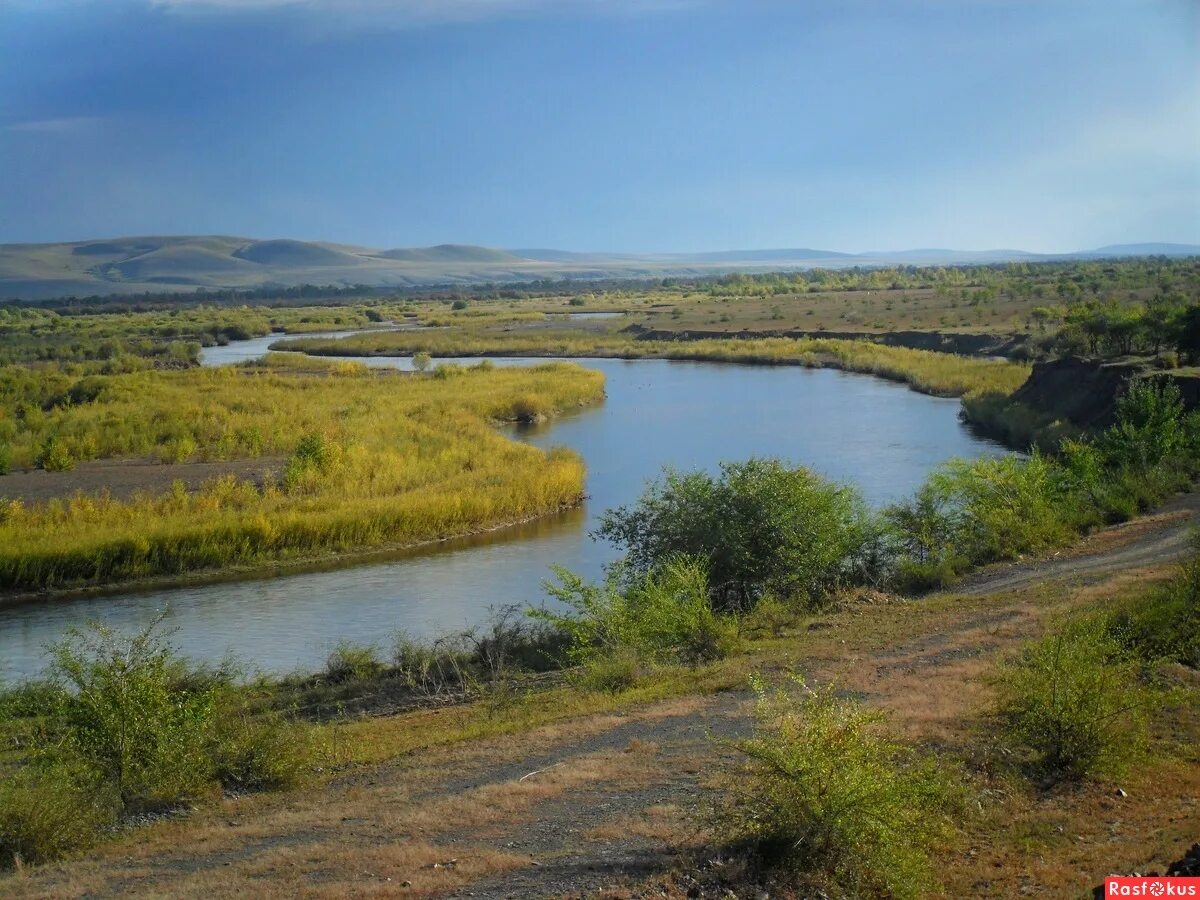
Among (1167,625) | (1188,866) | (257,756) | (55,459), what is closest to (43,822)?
(257,756)

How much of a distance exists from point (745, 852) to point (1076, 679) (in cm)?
378

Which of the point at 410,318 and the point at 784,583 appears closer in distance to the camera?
the point at 784,583

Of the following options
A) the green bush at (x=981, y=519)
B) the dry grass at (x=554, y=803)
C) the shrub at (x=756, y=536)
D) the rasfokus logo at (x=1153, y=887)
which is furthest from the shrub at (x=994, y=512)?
the rasfokus logo at (x=1153, y=887)

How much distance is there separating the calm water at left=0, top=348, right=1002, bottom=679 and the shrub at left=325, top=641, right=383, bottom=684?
1.12m

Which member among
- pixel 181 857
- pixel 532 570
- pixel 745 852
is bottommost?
pixel 532 570

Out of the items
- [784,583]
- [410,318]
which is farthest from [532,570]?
[410,318]

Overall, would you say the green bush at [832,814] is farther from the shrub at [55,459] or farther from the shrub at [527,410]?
the shrub at [527,410]

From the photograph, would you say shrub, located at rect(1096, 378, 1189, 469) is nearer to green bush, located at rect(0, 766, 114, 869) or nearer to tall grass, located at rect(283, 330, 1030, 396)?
tall grass, located at rect(283, 330, 1030, 396)

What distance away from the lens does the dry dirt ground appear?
8281 millimetres

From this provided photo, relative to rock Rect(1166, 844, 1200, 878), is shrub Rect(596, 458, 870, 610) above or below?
below

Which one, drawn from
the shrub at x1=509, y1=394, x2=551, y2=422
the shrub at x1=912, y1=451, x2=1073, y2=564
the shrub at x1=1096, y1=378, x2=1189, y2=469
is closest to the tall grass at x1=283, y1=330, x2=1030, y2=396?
the shrub at x1=509, y1=394, x2=551, y2=422

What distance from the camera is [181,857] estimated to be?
944 centimetres

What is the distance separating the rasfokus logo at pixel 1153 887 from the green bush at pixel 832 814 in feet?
4.30

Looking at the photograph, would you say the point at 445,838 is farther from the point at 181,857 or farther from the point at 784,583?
the point at 784,583
